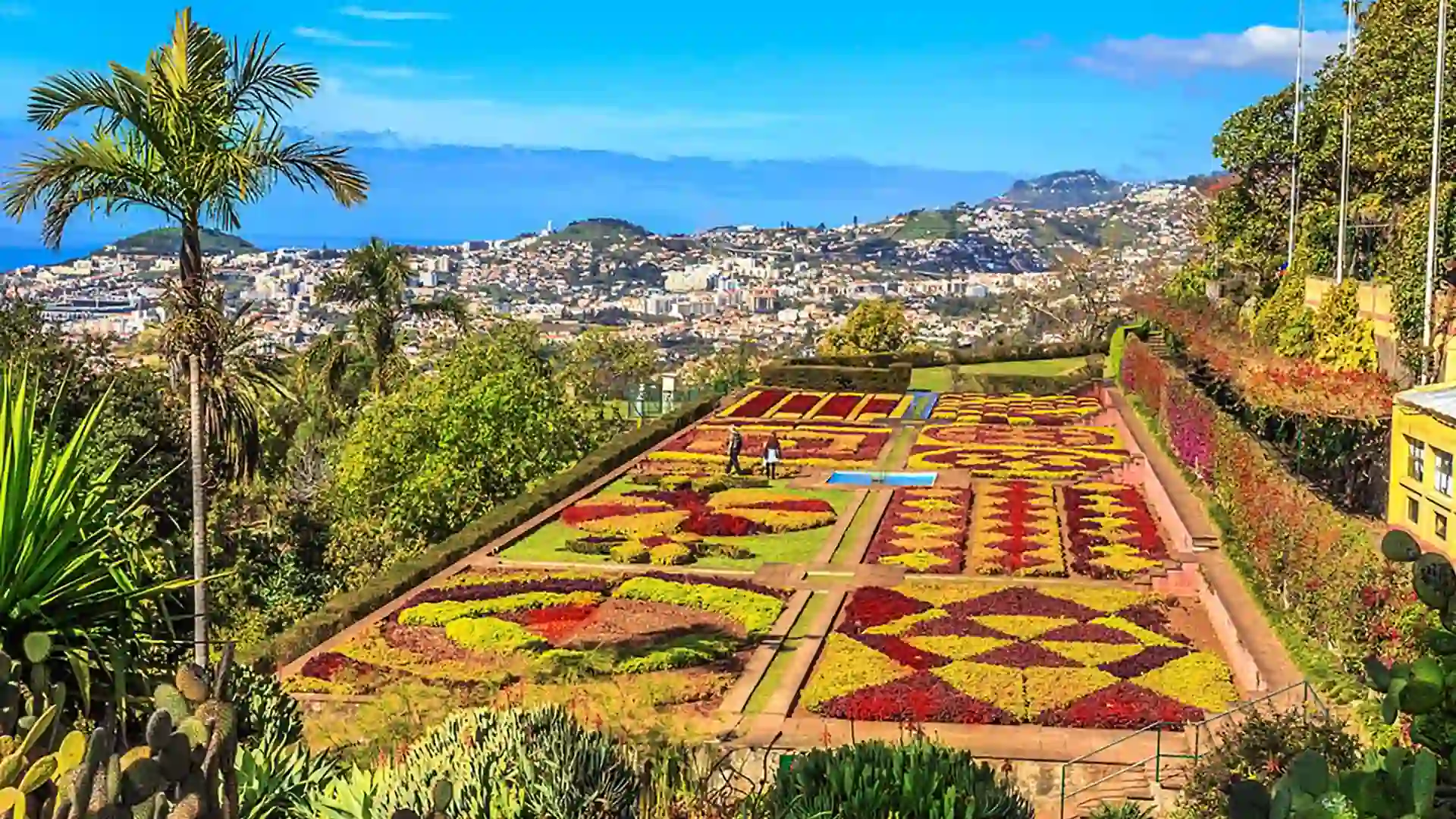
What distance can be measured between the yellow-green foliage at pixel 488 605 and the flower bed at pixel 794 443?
1253 centimetres

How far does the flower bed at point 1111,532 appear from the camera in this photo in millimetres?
20656

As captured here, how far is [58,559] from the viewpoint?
6129 mm

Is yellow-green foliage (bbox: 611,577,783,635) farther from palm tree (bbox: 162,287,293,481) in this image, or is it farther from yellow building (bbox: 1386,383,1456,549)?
yellow building (bbox: 1386,383,1456,549)

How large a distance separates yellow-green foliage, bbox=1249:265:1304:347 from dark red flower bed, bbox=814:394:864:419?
12.8 meters

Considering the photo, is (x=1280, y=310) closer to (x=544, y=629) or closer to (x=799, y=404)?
(x=799, y=404)

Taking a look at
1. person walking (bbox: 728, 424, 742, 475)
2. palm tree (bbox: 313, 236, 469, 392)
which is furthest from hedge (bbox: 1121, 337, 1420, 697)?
palm tree (bbox: 313, 236, 469, 392)

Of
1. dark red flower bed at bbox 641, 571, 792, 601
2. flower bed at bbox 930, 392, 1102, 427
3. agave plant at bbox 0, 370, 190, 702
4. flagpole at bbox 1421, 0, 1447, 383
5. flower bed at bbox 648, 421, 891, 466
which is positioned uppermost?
flagpole at bbox 1421, 0, 1447, 383

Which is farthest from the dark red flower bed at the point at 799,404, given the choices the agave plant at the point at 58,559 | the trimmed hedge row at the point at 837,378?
the agave plant at the point at 58,559

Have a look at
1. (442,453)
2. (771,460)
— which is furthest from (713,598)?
(771,460)

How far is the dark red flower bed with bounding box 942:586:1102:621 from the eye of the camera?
18.1m

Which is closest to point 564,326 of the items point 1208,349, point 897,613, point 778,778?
point 1208,349

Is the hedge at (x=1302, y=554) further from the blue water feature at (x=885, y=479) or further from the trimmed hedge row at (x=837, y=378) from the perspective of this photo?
the trimmed hedge row at (x=837, y=378)

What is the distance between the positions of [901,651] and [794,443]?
18917mm

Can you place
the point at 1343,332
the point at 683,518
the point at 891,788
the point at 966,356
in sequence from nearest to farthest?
the point at 891,788 → the point at 683,518 → the point at 1343,332 → the point at 966,356
